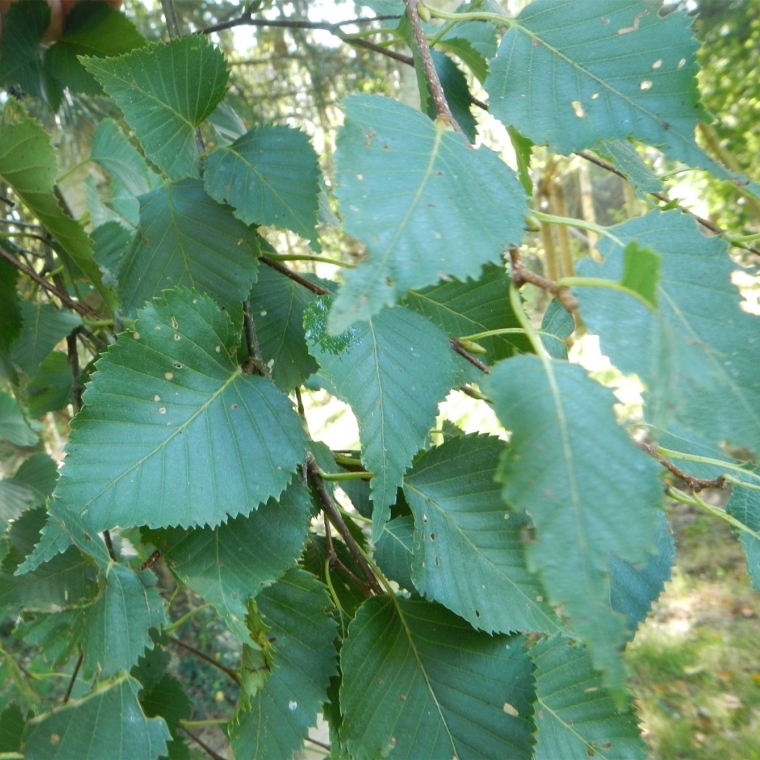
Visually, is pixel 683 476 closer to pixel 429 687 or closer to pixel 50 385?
pixel 429 687

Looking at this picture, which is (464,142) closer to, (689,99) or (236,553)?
(689,99)

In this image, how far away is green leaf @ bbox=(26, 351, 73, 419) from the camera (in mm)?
929

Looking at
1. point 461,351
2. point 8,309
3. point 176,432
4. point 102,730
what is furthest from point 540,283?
point 8,309

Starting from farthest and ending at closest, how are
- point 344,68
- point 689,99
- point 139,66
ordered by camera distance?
point 344,68 → point 139,66 → point 689,99

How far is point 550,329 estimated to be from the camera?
50 cm

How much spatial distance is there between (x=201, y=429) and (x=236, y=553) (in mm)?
92

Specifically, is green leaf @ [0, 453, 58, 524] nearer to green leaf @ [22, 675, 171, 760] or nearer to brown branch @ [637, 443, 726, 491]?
green leaf @ [22, 675, 171, 760]

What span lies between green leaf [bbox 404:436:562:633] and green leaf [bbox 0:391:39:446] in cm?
85

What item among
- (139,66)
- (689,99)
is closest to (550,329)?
(689,99)

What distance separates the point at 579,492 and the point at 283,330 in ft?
1.27

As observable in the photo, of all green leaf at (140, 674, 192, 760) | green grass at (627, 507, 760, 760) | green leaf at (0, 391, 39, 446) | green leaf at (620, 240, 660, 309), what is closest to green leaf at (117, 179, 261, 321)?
green leaf at (620, 240, 660, 309)

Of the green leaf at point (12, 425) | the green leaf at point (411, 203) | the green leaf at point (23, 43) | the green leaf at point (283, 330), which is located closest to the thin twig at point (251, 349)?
the green leaf at point (283, 330)

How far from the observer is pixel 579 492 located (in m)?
0.25

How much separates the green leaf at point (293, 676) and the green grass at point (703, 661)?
147cm
